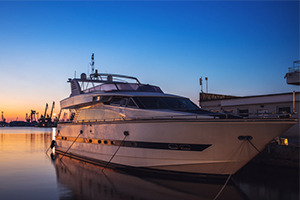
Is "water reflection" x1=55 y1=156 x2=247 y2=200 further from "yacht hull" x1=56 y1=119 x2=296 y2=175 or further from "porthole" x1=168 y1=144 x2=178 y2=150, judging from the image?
"porthole" x1=168 y1=144 x2=178 y2=150

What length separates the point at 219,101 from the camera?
2275cm

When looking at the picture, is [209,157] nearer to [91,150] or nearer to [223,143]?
[223,143]

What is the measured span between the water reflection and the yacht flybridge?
488mm

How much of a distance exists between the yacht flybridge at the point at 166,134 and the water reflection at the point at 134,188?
49cm

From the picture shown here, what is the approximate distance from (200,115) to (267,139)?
90.5 inches

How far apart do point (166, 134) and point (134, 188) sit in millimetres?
2165

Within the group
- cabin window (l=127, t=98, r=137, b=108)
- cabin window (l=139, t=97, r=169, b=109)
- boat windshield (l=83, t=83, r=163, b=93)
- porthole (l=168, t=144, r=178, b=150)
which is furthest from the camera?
boat windshield (l=83, t=83, r=163, b=93)

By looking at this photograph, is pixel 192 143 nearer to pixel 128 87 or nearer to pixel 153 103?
pixel 153 103

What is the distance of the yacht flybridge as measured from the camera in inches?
332

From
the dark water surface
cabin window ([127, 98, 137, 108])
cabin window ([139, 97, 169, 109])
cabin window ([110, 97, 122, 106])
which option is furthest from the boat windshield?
the dark water surface

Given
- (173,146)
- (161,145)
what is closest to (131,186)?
(161,145)

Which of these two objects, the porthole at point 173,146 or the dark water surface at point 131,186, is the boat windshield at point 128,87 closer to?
the dark water surface at point 131,186

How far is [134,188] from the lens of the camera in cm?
862

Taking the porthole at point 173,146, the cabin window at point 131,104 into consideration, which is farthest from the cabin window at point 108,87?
the porthole at point 173,146
